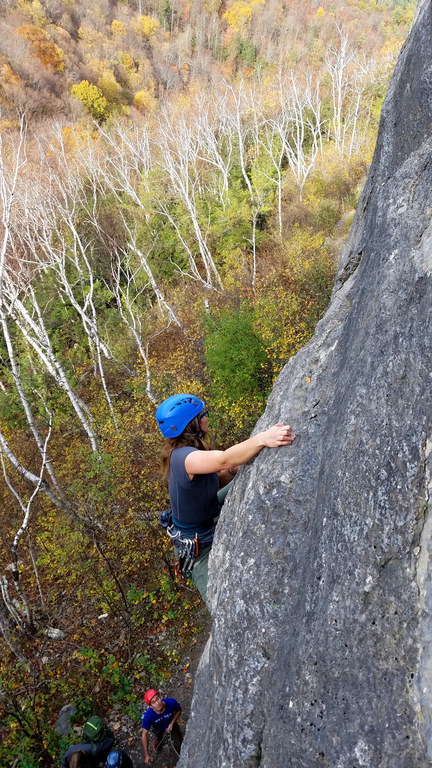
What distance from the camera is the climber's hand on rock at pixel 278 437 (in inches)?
137

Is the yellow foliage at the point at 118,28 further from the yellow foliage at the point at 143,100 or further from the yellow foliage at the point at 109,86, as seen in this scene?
the yellow foliage at the point at 143,100

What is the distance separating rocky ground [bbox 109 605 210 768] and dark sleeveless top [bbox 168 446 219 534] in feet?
16.7

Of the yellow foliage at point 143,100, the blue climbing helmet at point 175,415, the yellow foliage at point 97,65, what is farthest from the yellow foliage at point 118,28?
the blue climbing helmet at point 175,415

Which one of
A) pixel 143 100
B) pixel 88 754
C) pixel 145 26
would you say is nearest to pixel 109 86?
pixel 143 100

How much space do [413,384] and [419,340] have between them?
296 millimetres

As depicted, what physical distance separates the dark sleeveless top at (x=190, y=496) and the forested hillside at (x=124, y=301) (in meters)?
4.88

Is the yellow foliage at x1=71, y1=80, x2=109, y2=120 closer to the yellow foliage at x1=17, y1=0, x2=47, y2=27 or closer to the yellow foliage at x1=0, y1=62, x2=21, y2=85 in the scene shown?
the yellow foliage at x1=0, y1=62, x2=21, y2=85

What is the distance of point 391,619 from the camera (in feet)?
7.49

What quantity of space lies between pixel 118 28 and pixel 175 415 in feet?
308

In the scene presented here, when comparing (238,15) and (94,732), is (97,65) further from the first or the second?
(94,732)

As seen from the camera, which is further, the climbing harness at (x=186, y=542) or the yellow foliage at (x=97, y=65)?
the yellow foliage at (x=97, y=65)

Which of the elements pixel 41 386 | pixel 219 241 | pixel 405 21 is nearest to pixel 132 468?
pixel 41 386

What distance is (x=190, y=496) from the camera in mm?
3730

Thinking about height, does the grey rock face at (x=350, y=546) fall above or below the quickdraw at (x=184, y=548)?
above
